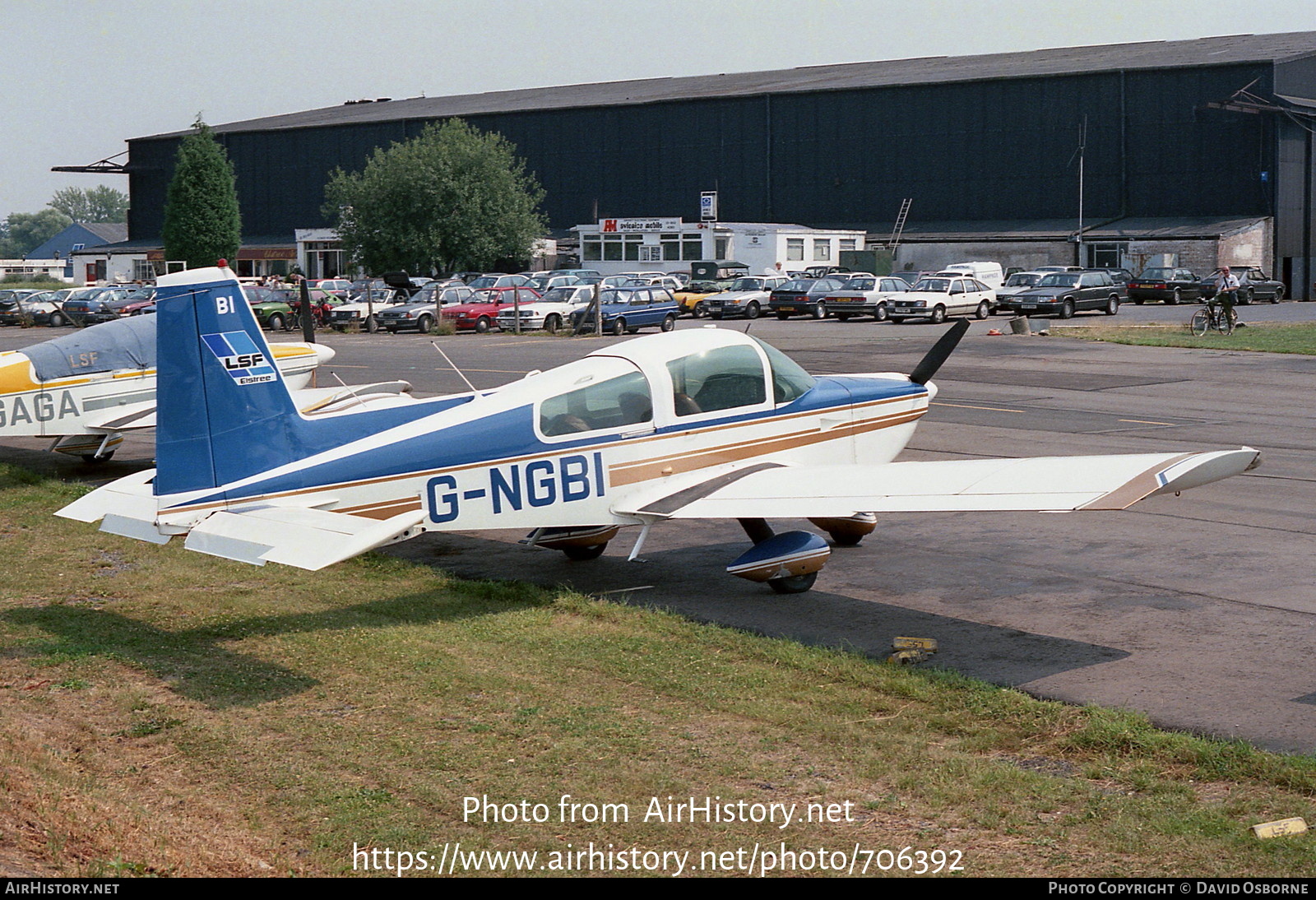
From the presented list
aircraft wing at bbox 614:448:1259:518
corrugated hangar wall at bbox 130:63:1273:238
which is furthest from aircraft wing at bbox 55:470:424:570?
corrugated hangar wall at bbox 130:63:1273:238

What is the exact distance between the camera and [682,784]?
272 inches

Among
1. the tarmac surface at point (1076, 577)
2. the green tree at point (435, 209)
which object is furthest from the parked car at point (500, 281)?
the tarmac surface at point (1076, 577)

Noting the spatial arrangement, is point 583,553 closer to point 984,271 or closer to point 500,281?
point 500,281

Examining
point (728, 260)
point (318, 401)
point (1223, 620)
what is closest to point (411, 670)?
point (1223, 620)

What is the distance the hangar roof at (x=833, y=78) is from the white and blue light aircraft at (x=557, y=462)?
225 feet

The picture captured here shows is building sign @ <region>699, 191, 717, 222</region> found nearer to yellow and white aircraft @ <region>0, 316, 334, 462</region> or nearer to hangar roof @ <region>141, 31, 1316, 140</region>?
hangar roof @ <region>141, 31, 1316, 140</region>

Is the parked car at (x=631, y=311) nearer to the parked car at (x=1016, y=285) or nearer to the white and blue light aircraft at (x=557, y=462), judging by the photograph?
the parked car at (x=1016, y=285)

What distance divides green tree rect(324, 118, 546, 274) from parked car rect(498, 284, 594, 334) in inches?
989

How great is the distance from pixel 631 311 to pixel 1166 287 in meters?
25.6

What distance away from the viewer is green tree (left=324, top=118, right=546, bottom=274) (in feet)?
238

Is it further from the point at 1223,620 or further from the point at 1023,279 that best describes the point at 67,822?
the point at 1023,279

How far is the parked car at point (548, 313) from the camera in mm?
48031

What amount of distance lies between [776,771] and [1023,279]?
49.0 m

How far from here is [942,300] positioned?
48.6 meters
